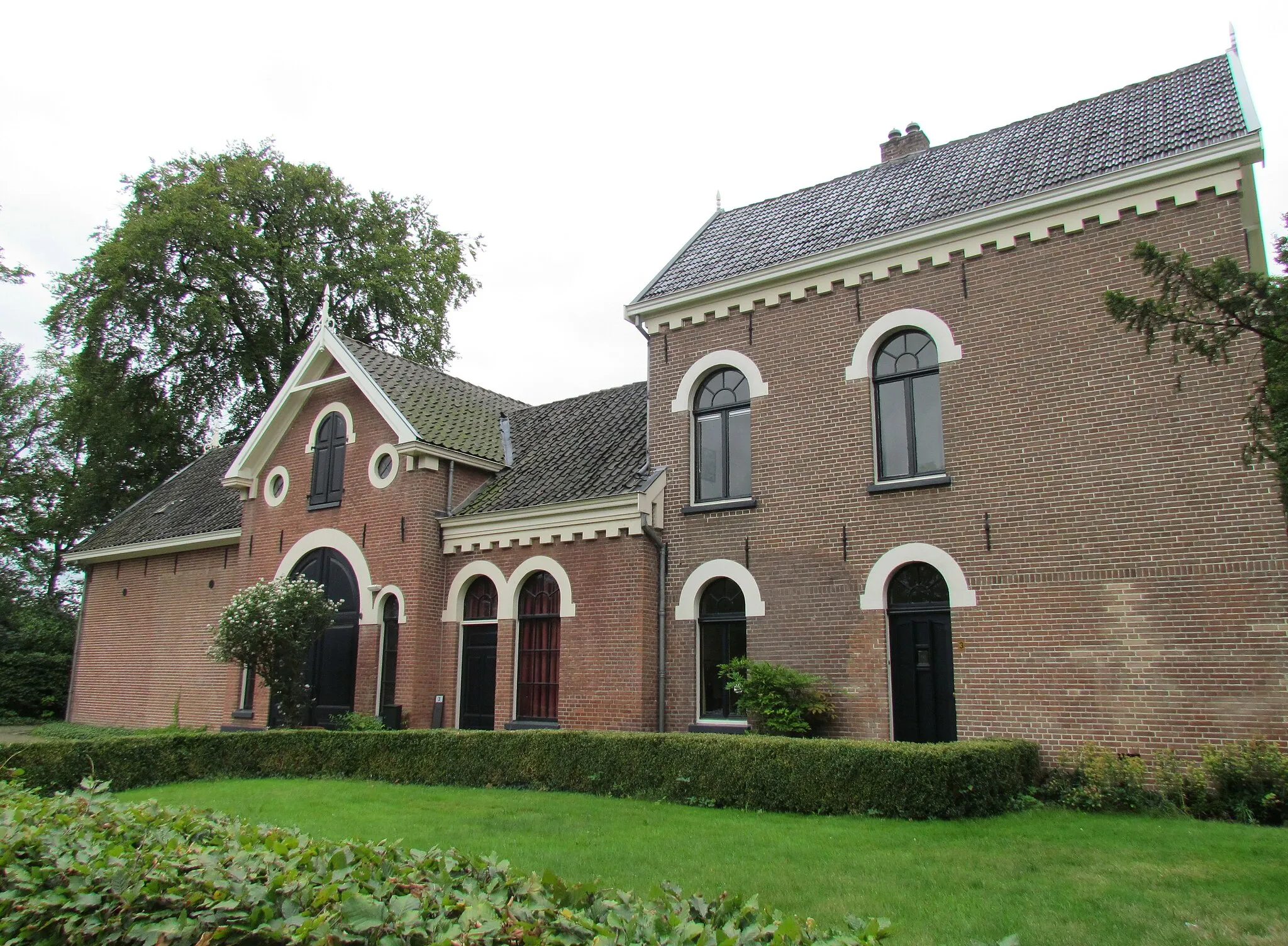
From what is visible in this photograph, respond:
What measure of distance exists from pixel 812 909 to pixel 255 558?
1795cm

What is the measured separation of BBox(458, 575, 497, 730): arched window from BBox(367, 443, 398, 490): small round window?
9.52 feet

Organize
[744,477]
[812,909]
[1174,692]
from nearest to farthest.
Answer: [812,909] → [1174,692] → [744,477]

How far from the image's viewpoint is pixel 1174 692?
11453 mm

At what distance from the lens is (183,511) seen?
26062 millimetres

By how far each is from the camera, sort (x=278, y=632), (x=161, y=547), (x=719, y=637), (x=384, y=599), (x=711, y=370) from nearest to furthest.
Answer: (x=719, y=637) < (x=711, y=370) < (x=278, y=632) < (x=384, y=599) < (x=161, y=547)

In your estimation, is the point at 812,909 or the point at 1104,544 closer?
the point at 812,909

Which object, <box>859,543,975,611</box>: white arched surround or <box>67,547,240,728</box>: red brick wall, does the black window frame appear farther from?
<box>67,547,240,728</box>: red brick wall

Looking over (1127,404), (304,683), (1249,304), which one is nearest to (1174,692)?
(1127,404)

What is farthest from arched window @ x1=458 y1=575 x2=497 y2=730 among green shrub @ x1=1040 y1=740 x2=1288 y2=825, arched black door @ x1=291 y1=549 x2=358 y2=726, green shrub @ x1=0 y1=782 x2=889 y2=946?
green shrub @ x1=0 y1=782 x2=889 y2=946

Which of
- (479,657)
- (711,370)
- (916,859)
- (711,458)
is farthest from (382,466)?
(916,859)

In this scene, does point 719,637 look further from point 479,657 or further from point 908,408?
point 479,657

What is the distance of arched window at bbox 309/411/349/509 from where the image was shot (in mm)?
20266

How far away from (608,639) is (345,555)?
22.5 feet

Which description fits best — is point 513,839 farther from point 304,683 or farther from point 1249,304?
point 304,683
